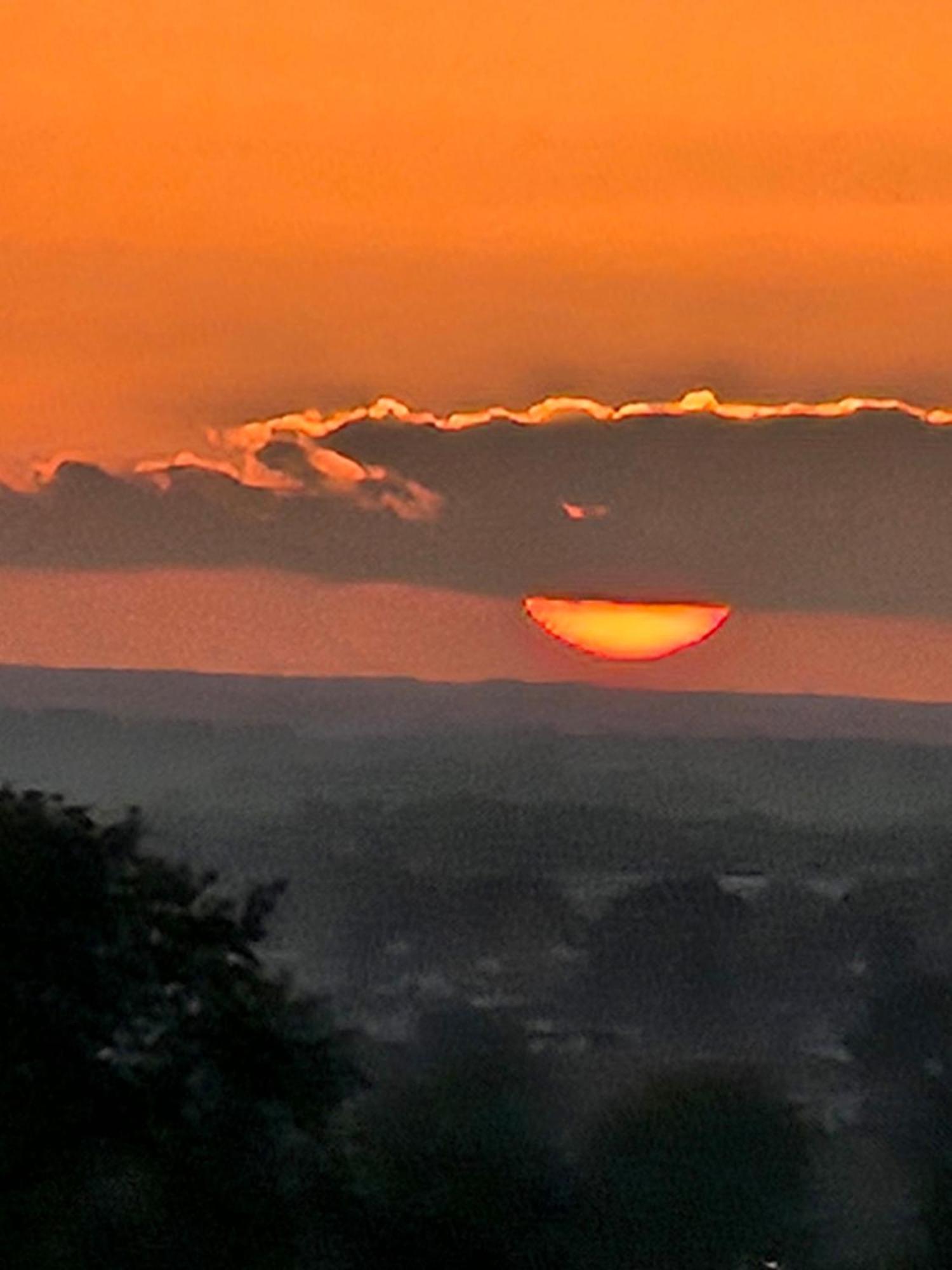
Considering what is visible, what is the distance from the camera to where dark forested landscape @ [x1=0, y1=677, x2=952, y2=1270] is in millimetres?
22984

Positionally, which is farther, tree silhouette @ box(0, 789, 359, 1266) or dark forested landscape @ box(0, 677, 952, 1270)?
dark forested landscape @ box(0, 677, 952, 1270)

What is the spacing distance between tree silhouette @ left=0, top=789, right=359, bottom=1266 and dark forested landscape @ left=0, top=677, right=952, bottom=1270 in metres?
0.02

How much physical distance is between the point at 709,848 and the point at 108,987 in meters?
60.7

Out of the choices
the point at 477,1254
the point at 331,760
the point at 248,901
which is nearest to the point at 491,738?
the point at 331,760

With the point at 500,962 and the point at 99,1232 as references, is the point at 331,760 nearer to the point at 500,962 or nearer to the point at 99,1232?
the point at 500,962

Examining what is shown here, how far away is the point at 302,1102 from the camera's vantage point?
2350cm

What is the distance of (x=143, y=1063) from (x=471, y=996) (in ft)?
166

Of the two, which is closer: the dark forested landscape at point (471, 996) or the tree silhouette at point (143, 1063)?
the tree silhouette at point (143, 1063)

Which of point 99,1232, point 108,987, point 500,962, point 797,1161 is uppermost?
point 500,962

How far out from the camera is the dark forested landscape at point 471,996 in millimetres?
22984

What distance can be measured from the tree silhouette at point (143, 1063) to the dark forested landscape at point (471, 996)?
20mm

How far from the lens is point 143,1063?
2309 centimetres

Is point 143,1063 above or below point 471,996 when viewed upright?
below

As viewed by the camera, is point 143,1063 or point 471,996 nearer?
point 143,1063
